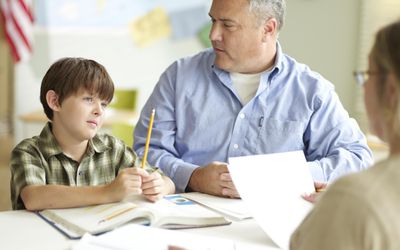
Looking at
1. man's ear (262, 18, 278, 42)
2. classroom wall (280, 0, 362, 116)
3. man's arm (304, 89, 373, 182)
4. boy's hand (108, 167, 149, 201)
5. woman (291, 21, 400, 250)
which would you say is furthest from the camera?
classroom wall (280, 0, 362, 116)

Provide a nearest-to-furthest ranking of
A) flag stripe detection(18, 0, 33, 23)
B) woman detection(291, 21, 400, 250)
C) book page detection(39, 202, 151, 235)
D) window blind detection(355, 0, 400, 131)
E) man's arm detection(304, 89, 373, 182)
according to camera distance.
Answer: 1. woman detection(291, 21, 400, 250)
2. book page detection(39, 202, 151, 235)
3. man's arm detection(304, 89, 373, 182)
4. window blind detection(355, 0, 400, 131)
5. flag stripe detection(18, 0, 33, 23)

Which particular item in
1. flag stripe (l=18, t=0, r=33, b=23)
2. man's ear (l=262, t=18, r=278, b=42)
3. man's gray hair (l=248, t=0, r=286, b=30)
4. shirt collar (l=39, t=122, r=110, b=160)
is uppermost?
man's gray hair (l=248, t=0, r=286, b=30)

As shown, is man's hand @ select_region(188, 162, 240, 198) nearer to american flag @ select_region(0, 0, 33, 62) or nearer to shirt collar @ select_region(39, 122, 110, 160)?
shirt collar @ select_region(39, 122, 110, 160)

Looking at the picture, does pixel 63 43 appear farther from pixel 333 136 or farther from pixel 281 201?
pixel 281 201

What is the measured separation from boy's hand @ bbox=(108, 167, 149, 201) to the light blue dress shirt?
0.49 metres

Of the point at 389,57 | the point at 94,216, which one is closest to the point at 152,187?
the point at 94,216

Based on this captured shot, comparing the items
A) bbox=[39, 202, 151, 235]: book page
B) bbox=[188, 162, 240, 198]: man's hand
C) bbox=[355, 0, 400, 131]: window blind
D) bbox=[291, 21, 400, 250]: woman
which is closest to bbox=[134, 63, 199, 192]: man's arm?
bbox=[188, 162, 240, 198]: man's hand

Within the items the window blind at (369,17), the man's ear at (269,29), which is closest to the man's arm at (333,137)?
the man's ear at (269,29)

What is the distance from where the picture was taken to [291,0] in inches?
189

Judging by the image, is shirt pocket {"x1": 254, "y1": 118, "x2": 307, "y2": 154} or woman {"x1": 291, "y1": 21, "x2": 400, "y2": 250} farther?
shirt pocket {"x1": 254, "y1": 118, "x2": 307, "y2": 154}

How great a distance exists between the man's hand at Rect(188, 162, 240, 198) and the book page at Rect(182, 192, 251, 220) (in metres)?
0.02

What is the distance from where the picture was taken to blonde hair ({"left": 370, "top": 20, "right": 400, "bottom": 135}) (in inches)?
36.9

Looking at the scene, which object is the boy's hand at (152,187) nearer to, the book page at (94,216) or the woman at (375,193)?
the book page at (94,216)

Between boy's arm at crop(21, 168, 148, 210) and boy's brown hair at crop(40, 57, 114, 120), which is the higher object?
boy's brown hair at crop(40, 57, 114, 120)
